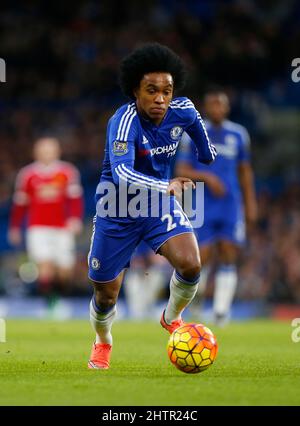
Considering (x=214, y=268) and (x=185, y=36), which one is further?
(x=185, y=36)

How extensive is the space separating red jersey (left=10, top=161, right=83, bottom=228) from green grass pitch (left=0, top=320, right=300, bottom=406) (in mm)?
4722

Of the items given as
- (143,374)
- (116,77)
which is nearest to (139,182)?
(143,374)

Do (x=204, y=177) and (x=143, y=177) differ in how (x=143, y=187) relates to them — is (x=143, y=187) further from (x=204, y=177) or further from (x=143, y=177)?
(x=204, y=177)

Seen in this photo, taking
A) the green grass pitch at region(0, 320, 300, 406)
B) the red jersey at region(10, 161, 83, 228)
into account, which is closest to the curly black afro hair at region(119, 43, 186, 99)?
the green grass pitch at region(0, 320, 300, 406)

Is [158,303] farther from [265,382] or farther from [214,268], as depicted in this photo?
[265,382]

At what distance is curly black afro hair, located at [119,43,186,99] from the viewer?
6969 mm

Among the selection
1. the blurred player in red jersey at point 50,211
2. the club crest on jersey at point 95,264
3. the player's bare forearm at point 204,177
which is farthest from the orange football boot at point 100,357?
the blurred player in red jersey at point 50,211

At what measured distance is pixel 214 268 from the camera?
19094 mm

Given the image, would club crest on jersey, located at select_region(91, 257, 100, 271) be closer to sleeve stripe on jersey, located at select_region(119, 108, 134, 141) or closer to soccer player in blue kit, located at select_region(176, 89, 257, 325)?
sleeve stripe on jersey, located at select_region(119, 108, 134, 141)

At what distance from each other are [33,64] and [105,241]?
18175 mm

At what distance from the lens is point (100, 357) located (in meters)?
7.10

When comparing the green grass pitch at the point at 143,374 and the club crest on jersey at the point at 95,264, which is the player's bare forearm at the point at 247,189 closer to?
the green grass pitch at the point at 143,374

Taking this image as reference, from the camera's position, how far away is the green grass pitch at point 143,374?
5.22 meters
